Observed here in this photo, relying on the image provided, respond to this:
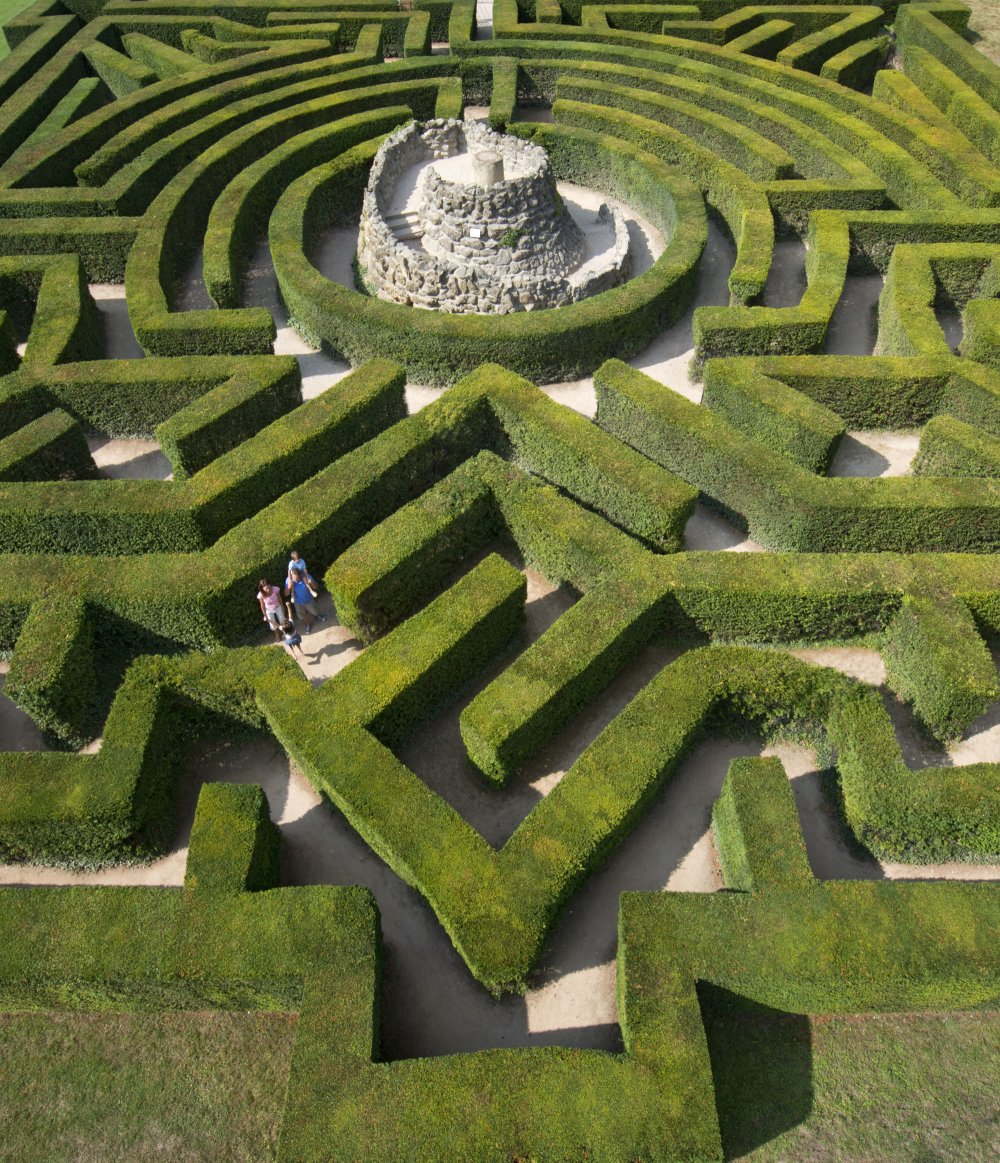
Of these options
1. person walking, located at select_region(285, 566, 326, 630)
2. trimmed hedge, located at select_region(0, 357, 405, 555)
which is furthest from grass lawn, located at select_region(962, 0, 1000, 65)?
person walking, located at select_region(285, 566, 326, 630)

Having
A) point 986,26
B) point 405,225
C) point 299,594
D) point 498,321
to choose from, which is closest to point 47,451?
point 299,594

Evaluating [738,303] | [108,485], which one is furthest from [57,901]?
[738,303]

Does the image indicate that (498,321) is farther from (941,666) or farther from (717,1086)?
(717,1086)

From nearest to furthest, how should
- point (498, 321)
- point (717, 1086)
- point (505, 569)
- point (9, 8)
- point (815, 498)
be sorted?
point (717, 1086) < point (505, 569) < point (815, 498) < point (498, 321) < point (9, 8)

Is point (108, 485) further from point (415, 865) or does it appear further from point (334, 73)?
point (334, 73)

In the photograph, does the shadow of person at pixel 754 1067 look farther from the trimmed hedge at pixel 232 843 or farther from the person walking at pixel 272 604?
the person walking at pixel 272 604

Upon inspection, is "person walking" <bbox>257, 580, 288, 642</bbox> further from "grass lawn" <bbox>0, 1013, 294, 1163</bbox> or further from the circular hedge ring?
the circular hedge ring

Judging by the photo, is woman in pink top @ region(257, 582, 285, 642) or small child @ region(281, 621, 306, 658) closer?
woman in pink top @ region(257, 582, 285, 642)
